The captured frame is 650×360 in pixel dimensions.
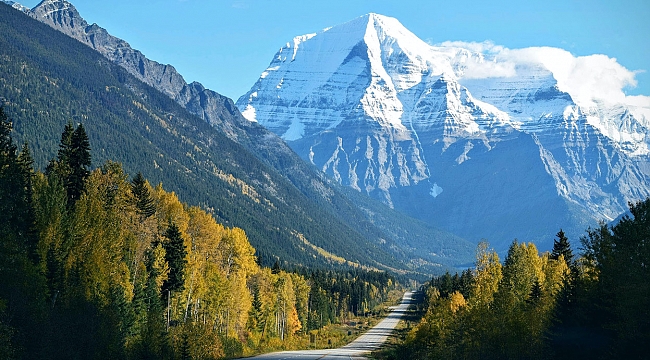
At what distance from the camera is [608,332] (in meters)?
68.2

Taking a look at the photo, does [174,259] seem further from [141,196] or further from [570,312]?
[570,312]

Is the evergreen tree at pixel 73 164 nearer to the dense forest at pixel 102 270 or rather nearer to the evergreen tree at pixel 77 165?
the evergreen tree at pixel 77 165

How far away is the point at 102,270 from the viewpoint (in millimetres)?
76438

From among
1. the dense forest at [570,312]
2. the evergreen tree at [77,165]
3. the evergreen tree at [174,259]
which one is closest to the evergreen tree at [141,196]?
the evergreen tree at [174,259]

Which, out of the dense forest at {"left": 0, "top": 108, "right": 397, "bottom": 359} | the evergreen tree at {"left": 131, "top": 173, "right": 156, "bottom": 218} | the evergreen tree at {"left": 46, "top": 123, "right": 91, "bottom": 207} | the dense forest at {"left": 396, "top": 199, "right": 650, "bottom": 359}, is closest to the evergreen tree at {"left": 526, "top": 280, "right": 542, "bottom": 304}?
the dense forest at {"left": 396, "top": 199, "right": 650, "bottom": 359}

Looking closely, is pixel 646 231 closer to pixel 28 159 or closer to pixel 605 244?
pixel 605 244

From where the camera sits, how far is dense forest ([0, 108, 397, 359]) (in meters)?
64.5

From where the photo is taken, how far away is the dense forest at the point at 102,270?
64.5 m

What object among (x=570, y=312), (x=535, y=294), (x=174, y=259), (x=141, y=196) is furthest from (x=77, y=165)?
(x=535, y=294)

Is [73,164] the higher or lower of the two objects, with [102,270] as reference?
higher

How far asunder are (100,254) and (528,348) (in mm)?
38594

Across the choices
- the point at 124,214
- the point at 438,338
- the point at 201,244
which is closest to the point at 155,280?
the point at 124,214

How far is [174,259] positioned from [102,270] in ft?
64.4

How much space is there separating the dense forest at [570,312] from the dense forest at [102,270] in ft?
87.8
